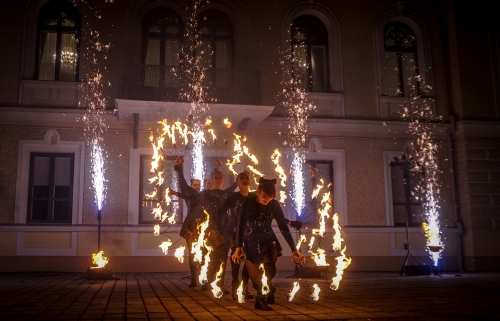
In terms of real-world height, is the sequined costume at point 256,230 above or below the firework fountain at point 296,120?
below

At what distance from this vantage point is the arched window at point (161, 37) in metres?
14.8

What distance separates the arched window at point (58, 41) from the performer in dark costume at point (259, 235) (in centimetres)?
951

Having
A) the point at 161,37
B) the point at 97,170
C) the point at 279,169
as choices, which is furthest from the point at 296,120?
the point at 97,170

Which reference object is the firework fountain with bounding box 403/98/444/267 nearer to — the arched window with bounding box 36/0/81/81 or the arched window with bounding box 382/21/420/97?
the arched window with bounding box 382/21/420/97

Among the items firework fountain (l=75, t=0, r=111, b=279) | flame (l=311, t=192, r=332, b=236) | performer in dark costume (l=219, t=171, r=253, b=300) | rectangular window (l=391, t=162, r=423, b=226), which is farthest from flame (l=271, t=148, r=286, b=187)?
performer in dark costume (l=219, t=171, r=253, b=300)

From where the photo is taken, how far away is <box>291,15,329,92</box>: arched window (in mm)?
15406

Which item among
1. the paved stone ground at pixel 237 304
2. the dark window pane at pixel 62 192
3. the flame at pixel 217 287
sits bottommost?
the paved stone ground at pixel 237 304

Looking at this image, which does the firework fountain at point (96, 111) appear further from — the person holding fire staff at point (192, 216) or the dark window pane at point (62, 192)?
the person holding fire staff at point (192, 216)

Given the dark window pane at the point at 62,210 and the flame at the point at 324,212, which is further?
the flame at the point at 324,212

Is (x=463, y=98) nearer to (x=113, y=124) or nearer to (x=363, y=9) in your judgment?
(x=363, y=9)

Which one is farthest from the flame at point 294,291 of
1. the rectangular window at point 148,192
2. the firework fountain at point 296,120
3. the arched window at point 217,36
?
the arched window at point 217,36

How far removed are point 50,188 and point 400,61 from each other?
1084 centimetres

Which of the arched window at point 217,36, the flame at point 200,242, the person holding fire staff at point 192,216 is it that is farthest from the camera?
the arched window at point 217,36

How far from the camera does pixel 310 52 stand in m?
15.6
